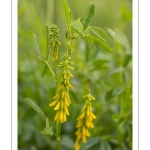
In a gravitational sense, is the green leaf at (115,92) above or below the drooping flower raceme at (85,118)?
above

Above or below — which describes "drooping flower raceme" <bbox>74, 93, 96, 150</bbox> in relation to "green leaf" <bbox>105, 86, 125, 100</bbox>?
Result: below

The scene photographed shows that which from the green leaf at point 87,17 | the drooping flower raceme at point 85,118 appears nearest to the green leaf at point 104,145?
the drooping flower raceme at point 85,118

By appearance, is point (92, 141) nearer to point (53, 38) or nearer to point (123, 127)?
point (123, 127)

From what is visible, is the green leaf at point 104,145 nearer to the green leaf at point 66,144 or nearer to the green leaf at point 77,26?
the green leaf at point 66,144

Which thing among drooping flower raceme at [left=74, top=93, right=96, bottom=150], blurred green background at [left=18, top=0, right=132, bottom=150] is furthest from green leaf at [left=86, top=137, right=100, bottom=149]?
drooping flower raceme at [left=74, top=93, right=96, bottom=150]

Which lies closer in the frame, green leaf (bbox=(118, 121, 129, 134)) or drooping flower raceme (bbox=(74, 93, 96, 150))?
drooping flower raceme (bbox=(74, 93, 96, 150))

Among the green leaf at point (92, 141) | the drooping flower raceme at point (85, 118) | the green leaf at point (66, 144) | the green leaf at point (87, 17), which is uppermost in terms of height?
the green leaf at point (87, 17)

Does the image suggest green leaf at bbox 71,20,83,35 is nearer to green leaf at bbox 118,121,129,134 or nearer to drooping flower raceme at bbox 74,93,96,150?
drooping flower raceme at bbox 74,93,96,150

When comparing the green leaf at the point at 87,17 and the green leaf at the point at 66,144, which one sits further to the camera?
the green leaf at the point at 66,144

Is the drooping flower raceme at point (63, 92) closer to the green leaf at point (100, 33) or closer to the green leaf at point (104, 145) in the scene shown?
the green leaf at point (100, 33)

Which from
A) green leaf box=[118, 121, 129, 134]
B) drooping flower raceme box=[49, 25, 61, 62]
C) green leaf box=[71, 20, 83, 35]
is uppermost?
green leaf box=[71, 20, 83, 35]

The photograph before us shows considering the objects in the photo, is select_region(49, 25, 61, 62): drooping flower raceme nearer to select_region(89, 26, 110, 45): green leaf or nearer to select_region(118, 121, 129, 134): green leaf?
select_region(89, 26, 110, 45): green leaf
